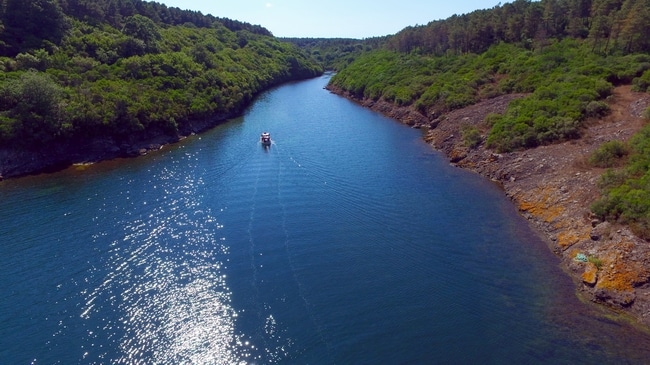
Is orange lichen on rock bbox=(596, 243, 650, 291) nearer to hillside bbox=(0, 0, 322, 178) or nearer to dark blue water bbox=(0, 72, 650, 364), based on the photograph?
dark blue water bbox=(0, 72, 650, 364)

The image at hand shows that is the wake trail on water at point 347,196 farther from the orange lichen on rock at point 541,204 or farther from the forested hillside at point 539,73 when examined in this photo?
the forested hillside at point 539,73

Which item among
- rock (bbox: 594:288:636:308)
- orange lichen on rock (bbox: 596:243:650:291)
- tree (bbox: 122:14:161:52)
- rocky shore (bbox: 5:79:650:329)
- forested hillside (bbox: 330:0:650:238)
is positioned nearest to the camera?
rock (bbox: 594:288:636:308)

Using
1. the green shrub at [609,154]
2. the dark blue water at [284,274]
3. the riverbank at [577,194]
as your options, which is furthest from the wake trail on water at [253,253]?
the green shrub at [609,154]

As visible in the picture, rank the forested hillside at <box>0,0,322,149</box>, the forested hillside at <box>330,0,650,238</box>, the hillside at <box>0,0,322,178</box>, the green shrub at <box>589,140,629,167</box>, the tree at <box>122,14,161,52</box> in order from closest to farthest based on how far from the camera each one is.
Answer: the green shrub at <box>589,140,629,167</box> → the forested hillside at <box>330,0,650,238</box> → the hillside at <box>0,0,322,178</box> → the forested hillside at <box>0,0,322,149</box> → the tree at <box>122,14,161,52</box>

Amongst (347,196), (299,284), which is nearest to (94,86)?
(347,196)

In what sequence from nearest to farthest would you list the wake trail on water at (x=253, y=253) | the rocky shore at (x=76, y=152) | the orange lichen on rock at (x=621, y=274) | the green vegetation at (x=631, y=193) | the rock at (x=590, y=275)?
the wake trail on water at (x=253, y=253), the orange lichen on rock at (x=621, y=274), the rock at (x=590, y=275), the green vegetation at (x=631, y=193), the rocky shore at (x=76, y=152)

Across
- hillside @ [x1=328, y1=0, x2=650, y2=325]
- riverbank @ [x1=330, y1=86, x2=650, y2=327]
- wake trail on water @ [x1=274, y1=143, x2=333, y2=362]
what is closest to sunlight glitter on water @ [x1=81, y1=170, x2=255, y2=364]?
wake trail on water @ [x1=274, y1=143, x2=333, y2=362]

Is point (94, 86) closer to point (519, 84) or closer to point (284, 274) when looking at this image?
point (284, 274)
